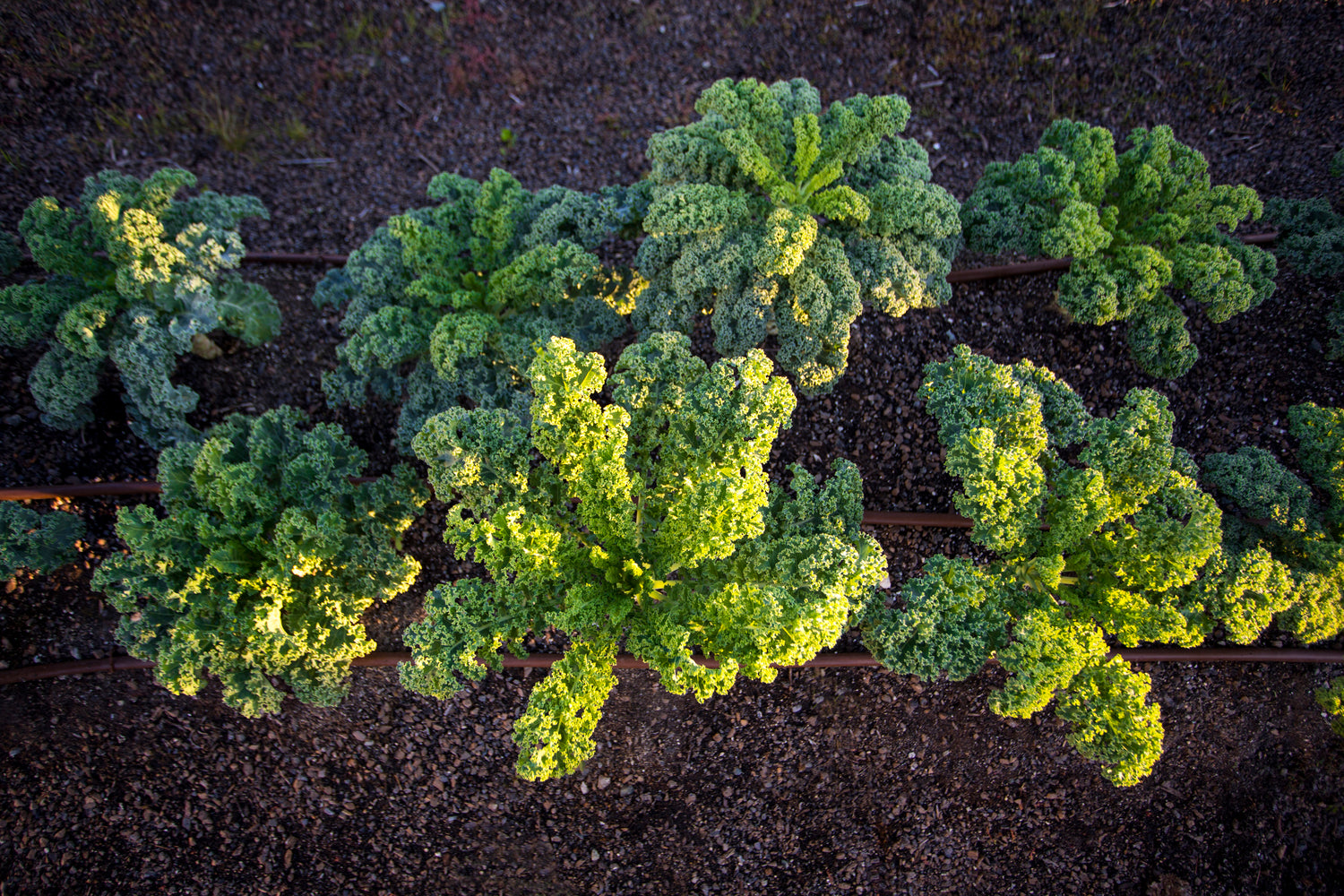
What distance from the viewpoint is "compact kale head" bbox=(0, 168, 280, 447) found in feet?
15.1

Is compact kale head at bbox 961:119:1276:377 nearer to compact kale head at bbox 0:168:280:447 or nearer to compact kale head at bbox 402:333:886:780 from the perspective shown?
compact kale head at bbox 402:333:886:780

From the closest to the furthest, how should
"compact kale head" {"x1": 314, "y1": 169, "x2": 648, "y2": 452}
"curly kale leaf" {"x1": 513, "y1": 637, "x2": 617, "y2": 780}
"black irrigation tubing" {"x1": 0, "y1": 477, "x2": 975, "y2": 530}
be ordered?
"curly kale leaf" {"x1": 513, "y1": 637, "x2": 617, "y2": 780} → "compact kale head" {"x1": 314, "y1": 169, "x2": 648, "y2": 452} → "black irrigation tubing" {"x1": 0, "y1": 477, "x2": 975, "y2": 530}

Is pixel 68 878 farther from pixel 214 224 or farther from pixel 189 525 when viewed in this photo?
pixel 214 224

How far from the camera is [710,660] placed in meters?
5.01

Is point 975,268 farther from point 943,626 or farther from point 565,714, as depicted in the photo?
point 565,714

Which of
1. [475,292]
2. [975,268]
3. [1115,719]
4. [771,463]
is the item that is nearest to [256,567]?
[475,292]

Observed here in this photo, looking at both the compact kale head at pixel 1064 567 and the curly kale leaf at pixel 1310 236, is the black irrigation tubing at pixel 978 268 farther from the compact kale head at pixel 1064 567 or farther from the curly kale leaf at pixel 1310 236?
the compact kale head at pixel 1064 567

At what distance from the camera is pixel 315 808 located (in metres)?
4.89

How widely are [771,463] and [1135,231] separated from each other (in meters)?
2.94

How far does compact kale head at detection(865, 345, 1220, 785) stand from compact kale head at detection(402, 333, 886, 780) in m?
0.59

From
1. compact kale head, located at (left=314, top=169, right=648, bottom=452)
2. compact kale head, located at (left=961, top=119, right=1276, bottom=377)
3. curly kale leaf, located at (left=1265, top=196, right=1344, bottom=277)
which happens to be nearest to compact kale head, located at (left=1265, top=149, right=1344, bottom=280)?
curly kale leaf, located at (left=1265, top=196, right=1344, bottom=277)

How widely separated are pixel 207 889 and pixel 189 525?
8.03ft

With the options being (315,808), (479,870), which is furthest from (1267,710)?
(315,808)

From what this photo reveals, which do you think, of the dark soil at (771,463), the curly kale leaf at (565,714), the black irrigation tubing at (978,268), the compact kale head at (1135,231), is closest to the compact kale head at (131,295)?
the dark soil at (771,463)
